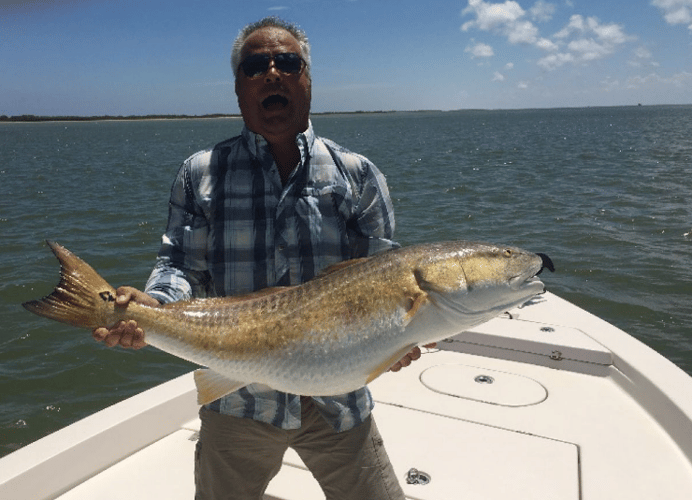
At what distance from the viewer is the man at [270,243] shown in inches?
115

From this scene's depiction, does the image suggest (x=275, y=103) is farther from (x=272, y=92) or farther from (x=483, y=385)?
(x=483, y=385)

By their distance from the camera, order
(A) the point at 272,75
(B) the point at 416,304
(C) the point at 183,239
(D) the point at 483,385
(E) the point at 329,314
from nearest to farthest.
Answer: (B) the point at 416,304 → (E) the point at 329,314 → (A) the point at 272,75 → (C) the point at 183,239 → (D) the point at 483,385

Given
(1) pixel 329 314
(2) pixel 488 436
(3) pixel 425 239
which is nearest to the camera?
(1) pixel 329 314

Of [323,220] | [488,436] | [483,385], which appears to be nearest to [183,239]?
[323,220]

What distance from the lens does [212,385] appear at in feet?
9.00

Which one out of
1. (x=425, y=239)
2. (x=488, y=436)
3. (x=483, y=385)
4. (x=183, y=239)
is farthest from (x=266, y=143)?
(x=425, y=239)

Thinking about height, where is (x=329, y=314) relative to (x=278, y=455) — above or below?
above

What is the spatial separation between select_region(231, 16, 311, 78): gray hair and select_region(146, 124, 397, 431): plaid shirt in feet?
1.22

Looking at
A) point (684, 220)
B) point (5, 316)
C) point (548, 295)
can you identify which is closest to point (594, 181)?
point (684, 220)

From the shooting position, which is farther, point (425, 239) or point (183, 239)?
point (425, 239)

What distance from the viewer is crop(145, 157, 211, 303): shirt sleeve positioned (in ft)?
9.70

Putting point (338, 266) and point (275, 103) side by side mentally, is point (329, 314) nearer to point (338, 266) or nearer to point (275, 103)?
point (338, 266)

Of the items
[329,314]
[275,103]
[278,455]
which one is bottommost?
[278,455]

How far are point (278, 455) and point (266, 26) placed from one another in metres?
2.22
